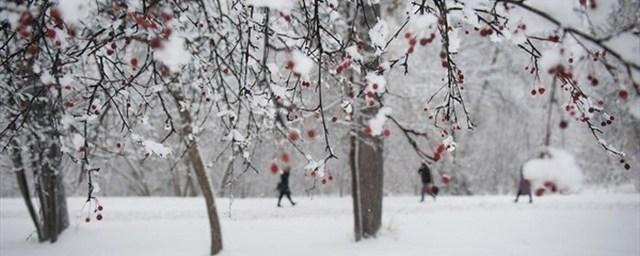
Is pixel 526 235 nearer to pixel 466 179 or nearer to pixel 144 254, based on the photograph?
pixel 144 254

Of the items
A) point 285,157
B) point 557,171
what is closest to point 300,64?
point 285,157

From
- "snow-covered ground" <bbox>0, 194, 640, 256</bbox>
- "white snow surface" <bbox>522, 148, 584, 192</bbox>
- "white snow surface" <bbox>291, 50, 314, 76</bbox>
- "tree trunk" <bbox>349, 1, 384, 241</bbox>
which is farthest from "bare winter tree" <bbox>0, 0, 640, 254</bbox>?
"snow-covered ground" <bbox>0, 194, 640, 256</bbox>

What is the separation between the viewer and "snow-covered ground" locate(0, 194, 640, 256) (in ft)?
28.5

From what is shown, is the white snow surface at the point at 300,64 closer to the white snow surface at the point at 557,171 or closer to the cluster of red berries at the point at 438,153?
the cluster of red berries at the point at 438,153

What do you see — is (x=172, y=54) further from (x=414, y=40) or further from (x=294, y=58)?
(x=414, y=40)

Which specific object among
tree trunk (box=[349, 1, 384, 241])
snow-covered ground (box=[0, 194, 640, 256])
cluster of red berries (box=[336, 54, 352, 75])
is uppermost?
cluster of red berries (box=[336, 54, 352, 75])

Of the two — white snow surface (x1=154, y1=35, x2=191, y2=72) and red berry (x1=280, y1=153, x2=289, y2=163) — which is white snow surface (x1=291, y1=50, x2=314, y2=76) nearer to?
red berry (x1=280, y1=153, x2=289, y2=163)

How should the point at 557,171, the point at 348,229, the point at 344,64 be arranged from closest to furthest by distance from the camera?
the point at 557,171 → the point at 344,64 → the point at 348,229

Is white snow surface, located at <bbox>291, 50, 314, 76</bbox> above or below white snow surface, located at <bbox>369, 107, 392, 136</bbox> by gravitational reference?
above

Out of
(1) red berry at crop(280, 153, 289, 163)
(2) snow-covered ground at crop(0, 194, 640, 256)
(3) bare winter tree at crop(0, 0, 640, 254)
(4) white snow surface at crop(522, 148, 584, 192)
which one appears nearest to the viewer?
(4) white snow surface at crop(522, 148, 584, 192)

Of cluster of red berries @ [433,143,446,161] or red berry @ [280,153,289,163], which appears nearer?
red berry @ [280,153,289,163]

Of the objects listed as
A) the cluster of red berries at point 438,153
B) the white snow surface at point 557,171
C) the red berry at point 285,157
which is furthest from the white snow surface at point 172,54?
the white snow surface at point 557,171

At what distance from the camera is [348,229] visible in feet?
34.7

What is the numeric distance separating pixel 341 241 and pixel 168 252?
131 inches
